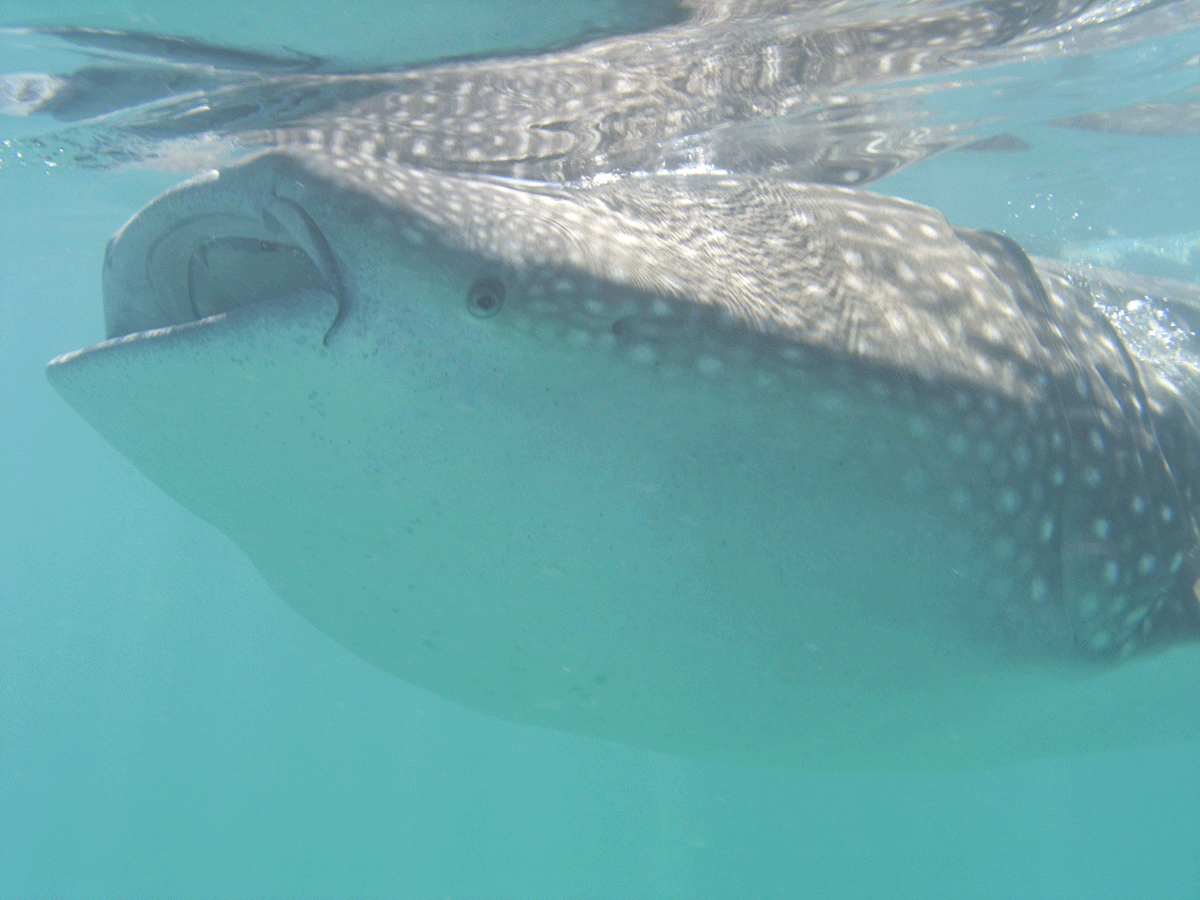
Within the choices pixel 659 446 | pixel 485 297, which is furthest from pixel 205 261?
pixel 659 446

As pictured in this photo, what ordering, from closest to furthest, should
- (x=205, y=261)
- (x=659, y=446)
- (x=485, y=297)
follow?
(x=485, y=297)
(x=659, y=446)
(x=205, y=261)

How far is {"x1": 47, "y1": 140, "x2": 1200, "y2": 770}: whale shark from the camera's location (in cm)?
181

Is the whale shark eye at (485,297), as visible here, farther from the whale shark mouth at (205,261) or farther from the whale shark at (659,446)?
the whale shark mouth at (205,261)

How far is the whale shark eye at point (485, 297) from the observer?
70.2 inches

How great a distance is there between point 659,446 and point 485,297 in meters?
0.55

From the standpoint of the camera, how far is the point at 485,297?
1790mm

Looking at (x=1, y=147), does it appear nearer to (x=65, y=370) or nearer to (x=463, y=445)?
(x=65, y=370)

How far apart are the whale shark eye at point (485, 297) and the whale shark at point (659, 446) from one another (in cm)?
1

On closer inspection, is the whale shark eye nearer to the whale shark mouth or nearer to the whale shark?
the whale shark

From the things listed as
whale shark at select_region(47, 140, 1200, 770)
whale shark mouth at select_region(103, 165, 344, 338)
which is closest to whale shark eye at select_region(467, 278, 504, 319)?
whale shark at select_region(47, 140, 1200, 770)

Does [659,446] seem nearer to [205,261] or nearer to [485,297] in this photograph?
[485,297]

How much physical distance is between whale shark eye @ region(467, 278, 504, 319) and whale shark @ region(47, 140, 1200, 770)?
11 millimetres

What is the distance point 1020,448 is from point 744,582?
902 mm

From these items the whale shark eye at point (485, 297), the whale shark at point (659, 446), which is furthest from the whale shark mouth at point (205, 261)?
the whale shark eye at point (485, 297)
